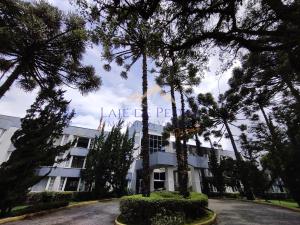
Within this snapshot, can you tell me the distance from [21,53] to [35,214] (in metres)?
10.3

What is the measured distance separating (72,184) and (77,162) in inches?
134

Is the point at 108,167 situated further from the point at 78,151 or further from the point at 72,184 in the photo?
the point at 72,184

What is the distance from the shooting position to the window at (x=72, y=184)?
29.4m

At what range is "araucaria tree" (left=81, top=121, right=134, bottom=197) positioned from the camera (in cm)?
2272

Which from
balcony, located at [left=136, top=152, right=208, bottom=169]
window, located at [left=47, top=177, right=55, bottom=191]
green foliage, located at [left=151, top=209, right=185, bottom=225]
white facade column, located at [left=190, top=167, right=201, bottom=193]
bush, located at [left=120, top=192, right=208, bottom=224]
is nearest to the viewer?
green foliage, located at [left=151, top=209, right=185, bottom=225]

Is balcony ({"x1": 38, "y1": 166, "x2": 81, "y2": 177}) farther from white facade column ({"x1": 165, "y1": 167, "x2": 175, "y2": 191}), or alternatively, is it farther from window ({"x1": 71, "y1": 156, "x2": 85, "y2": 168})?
white facade column ({"x1": 165, "y1": 167, "x2": 175, "y2": 191})

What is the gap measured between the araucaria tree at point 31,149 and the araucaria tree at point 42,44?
1.95m

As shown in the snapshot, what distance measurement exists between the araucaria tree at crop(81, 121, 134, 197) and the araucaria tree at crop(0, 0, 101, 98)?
10.6 m

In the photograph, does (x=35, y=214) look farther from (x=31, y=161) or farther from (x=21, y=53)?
(x=21, y=53)

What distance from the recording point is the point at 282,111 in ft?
50.3

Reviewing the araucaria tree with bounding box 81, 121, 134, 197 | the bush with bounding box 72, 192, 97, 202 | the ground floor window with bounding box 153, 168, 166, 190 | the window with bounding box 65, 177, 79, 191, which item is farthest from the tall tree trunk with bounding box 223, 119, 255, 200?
the window with bounding box 65, 177, 79, 191

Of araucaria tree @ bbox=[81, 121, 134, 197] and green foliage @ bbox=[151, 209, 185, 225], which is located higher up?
araucaria tree @ bbox=[81, 121, 134, 197]

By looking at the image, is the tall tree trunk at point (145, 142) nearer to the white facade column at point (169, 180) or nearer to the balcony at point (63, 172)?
the white facade column at point (169, 180)

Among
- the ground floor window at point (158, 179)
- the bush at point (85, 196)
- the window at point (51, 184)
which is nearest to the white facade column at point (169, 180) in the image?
the ground floor window at point (158, 179)
